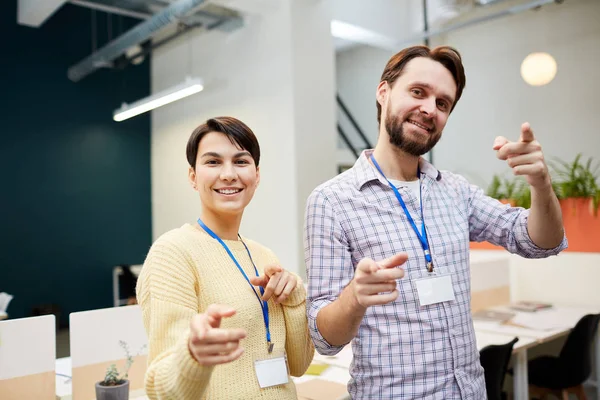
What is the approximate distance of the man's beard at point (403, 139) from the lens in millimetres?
1416

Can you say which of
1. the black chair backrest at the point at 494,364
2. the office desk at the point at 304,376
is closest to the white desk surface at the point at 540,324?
the black chair backrest at the point at 494,364

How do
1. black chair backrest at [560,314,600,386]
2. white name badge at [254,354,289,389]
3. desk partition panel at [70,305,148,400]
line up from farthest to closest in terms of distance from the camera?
black chair backrest at [560,314,600,386]
desk partition panel at [70,305,148,400]
white name badge at [254,354,289,389]

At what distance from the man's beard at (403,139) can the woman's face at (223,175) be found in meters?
0.40

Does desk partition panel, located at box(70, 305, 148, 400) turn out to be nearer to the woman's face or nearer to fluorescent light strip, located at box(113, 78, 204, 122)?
the woman's face

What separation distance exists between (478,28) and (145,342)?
21.3 ft

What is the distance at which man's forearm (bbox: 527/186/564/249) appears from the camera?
4.39 feet

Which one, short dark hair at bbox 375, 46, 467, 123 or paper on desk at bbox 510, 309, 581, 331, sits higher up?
short dark hair at bbox 375, 46, 467, 123

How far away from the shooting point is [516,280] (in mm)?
4613

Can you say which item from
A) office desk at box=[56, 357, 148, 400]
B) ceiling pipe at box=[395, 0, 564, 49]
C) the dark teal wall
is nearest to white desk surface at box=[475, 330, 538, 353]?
office desk at box=[56, 357, 148, 400]

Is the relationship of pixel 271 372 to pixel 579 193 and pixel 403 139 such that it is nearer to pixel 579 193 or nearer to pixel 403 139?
pixel 403 139

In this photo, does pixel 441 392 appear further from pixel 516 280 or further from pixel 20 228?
pixel 20 228

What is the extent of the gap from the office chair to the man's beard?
7.74 feet

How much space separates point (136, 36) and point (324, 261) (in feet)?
17.9

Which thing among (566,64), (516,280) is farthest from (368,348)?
(566,64)
